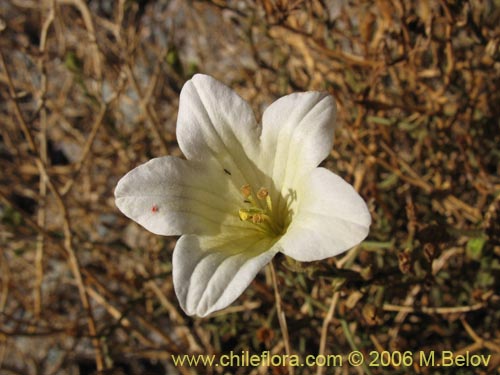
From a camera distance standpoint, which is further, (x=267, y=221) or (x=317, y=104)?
(x=267, y=221)

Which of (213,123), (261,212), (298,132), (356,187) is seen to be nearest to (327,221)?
(298,132)

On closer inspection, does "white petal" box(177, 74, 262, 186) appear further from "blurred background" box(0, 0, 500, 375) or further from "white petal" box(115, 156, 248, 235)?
"blurred background" box(0, 0, 500, 375)

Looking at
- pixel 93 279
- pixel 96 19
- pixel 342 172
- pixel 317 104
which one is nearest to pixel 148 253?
pixel 93 279

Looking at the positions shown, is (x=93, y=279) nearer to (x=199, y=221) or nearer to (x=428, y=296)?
(x=199, y=221)

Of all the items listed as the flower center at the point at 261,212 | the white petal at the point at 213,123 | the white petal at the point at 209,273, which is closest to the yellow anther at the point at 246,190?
the flower center at the point at 261,212

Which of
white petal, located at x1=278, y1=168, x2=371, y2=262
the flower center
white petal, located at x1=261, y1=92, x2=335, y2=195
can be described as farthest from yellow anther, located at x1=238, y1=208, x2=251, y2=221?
white petal, located at x1=278, y1=168, x2=371, y2=262

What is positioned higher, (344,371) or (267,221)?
(267,221)
